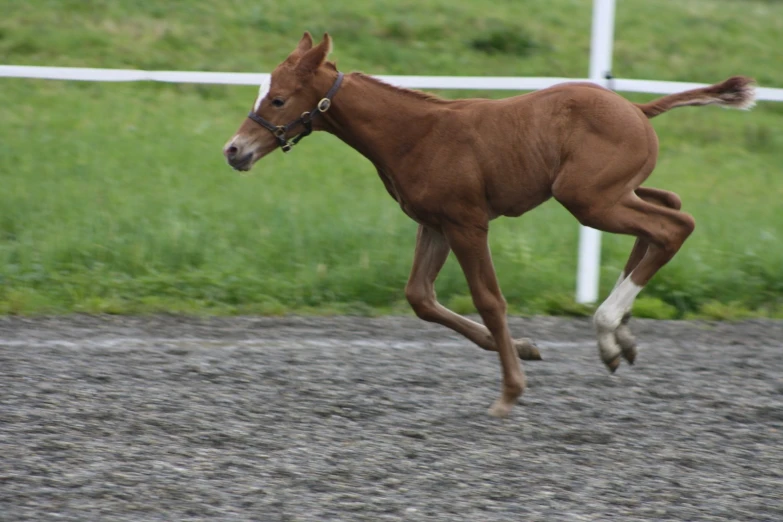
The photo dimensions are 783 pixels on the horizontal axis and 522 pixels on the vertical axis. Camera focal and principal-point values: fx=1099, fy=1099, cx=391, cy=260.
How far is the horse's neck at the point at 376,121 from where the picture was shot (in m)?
5.06

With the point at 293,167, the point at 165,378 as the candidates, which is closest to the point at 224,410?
the point at 165,378

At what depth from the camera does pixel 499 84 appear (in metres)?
7.42

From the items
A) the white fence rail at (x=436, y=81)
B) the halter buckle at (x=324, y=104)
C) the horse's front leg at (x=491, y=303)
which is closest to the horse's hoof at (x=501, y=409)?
the horse's front leg at (x=491, y=303)

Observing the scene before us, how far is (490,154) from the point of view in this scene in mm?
4969

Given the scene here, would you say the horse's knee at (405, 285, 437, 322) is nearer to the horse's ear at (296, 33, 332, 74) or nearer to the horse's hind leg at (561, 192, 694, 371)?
the horse's hind leg at (561, 192, 694, 371)

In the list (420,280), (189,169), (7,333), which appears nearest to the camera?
(420,280)

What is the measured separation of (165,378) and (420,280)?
1379 millimetres

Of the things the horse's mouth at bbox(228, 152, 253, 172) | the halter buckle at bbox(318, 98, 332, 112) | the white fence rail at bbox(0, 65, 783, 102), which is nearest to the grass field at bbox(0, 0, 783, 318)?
the white fence rail at bbox(0, 65, 783, 102)

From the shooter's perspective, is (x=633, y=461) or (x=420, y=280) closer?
(x=633, y=461)

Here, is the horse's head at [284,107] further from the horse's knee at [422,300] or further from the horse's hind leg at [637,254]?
the horse's hind leg at [637,254]

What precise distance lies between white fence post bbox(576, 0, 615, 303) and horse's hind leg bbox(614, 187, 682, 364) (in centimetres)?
200

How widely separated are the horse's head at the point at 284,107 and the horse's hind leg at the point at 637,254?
162 centimetres

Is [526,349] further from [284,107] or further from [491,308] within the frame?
[284,107]

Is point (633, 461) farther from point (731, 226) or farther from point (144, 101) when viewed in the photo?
point (144, 101)
